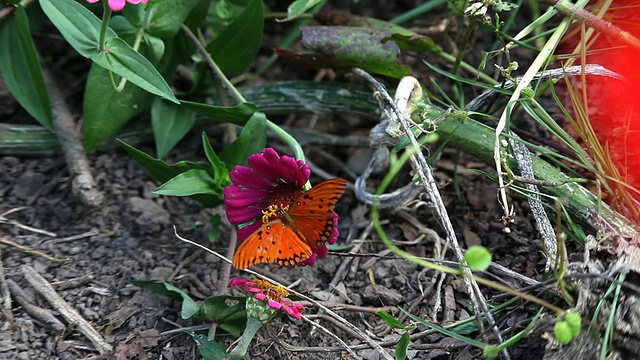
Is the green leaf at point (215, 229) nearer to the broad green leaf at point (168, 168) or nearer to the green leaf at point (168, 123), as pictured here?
the broad green leaf at point (168, 168)

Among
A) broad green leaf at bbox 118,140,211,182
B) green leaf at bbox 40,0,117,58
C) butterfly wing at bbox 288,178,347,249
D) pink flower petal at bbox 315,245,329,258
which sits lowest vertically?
pink flower petal at bbox 315,245,329,258

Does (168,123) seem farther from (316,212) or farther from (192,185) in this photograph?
(316,212)

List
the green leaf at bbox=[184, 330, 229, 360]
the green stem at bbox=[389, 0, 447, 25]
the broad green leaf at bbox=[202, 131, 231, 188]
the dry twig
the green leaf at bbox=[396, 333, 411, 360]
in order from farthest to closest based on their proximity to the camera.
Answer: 1. the green stem at bbox=[389, 0, 447, 25]
2. the dry twig
3. the broad green leaf at bbox=[202, 131, 231, 188]
4. the green leaf at bbox=[184, 330, 229, 360]
5. the green leaf at bbox=[396, 333, 411, 360]

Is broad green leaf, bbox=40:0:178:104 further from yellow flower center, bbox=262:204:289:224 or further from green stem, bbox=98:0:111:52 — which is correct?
yellow flower center, bbox=262:204:289:224

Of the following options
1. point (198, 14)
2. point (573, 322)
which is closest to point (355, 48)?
point (198, 14)

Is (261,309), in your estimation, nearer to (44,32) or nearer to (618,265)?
(618,265)

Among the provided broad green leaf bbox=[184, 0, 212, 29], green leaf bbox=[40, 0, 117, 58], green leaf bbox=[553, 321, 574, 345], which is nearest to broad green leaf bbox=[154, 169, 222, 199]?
green leaf bbox=[40, 0, 117, 58]
